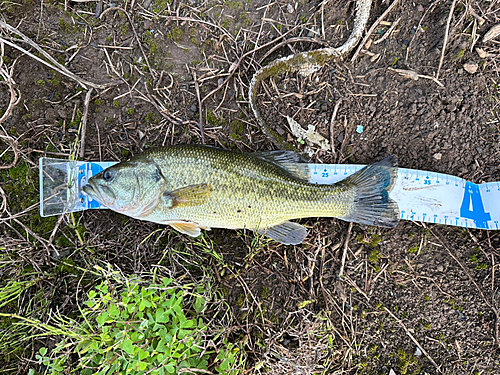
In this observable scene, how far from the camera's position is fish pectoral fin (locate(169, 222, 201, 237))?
11.8 feet

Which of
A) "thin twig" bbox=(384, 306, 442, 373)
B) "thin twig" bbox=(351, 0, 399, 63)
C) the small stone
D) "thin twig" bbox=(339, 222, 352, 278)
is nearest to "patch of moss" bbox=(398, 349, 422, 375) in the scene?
"thin twig" bbox=(384, 306, 442, 373)

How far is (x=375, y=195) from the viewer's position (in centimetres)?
358

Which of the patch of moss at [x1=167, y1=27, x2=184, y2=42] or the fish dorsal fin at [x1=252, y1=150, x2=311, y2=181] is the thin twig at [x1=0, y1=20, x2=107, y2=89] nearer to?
the patch of moss at [x1=167, y1=27, x2=184, y2=42]

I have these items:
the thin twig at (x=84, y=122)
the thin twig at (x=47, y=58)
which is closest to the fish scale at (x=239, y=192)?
the thin twig at (x=84, y=122)

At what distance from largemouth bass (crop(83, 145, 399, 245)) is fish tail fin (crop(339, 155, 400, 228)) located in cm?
1

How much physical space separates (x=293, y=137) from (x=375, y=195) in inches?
47.9

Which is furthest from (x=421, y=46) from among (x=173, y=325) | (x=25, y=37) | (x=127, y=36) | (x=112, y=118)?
(x=25, y=37)

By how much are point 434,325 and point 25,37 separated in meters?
6.14

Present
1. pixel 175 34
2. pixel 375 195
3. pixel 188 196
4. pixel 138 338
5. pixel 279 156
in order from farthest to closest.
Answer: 1. pixel 175 34
2. pixel 279 156
3. pixel 375 195
4. pixel 188 196
5. pixel 138 338

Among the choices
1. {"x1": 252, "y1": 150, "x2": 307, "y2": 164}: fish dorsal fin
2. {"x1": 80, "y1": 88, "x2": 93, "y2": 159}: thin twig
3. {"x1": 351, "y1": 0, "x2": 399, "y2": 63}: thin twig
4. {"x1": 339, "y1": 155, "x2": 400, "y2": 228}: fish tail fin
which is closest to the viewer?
{"x1": 339, "y1": 155, "x2": 400, "y2": 228}: fish tail fin

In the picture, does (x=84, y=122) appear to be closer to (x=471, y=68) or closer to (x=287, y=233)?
(x=287, y=233)

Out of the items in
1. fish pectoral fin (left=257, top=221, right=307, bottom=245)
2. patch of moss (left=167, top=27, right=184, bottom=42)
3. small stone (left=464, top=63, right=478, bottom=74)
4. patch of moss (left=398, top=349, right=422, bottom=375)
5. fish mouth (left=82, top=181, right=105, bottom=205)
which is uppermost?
small stone (left=464, top=63, right=478, bottom=74)

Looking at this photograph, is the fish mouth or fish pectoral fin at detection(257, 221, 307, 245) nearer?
the fish mouth

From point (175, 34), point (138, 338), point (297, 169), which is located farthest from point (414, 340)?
point (175, 34)
